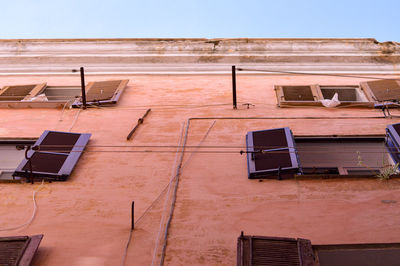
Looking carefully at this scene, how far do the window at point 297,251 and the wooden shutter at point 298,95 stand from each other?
17.0 ft

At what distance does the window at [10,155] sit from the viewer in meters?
9.36

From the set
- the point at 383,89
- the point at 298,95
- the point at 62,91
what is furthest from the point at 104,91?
the point at 383,89

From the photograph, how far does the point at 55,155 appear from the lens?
8.84 meters

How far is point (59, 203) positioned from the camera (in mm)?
7785

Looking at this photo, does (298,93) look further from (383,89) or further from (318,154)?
(318,154)

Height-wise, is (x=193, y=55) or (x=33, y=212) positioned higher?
(x=193, y=55)

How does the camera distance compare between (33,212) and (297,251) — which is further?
(33,212)

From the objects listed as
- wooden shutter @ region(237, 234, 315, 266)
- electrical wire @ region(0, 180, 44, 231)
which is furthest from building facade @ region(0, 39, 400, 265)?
wooden shutter @ region(237, 234, 315, 266)

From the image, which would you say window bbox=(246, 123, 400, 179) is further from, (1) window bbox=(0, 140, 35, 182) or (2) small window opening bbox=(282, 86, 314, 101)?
(1) window bbox=(0, 140, 35, 182)

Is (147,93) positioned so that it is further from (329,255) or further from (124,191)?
(329,255)

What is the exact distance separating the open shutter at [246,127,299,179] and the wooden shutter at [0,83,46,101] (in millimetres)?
5473

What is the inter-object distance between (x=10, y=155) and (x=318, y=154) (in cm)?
546

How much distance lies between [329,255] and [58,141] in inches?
196

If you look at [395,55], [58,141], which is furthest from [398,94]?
[58,141]
